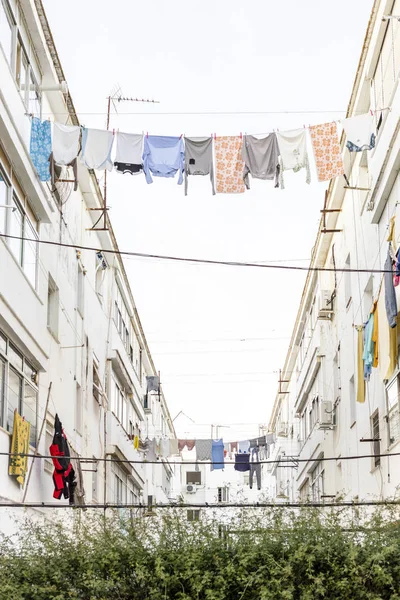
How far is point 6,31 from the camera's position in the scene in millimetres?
17234

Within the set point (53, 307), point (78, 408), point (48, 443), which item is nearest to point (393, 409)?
point (48, 443)

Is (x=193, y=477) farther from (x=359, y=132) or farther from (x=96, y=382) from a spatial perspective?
(x=359, y=132)

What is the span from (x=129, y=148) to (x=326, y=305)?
1286 centimetres

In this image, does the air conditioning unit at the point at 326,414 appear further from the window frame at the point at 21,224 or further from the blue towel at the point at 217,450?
the blue towel at the point at 217,450

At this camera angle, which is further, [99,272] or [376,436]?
[99,272]

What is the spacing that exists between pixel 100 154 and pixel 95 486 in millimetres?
13309

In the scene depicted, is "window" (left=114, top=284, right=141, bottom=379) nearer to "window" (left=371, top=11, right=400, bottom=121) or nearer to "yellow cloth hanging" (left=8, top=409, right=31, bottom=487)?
"window" (left=371, top=11, right=400, bottom=121)

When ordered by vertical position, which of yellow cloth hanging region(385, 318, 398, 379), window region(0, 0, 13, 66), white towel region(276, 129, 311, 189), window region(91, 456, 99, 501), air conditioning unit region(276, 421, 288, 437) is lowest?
window region(91, 456, 99, 501)

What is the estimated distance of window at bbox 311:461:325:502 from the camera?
105 ft

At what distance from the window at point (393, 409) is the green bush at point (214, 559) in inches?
267

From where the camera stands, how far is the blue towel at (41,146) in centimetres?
1816

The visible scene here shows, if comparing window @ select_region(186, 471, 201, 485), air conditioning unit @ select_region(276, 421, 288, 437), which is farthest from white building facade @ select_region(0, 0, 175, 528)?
window @ select_region(186, 471, 201, 485)

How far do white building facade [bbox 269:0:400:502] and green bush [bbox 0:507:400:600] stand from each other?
70 cm

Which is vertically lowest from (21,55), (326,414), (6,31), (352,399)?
(352,399)
